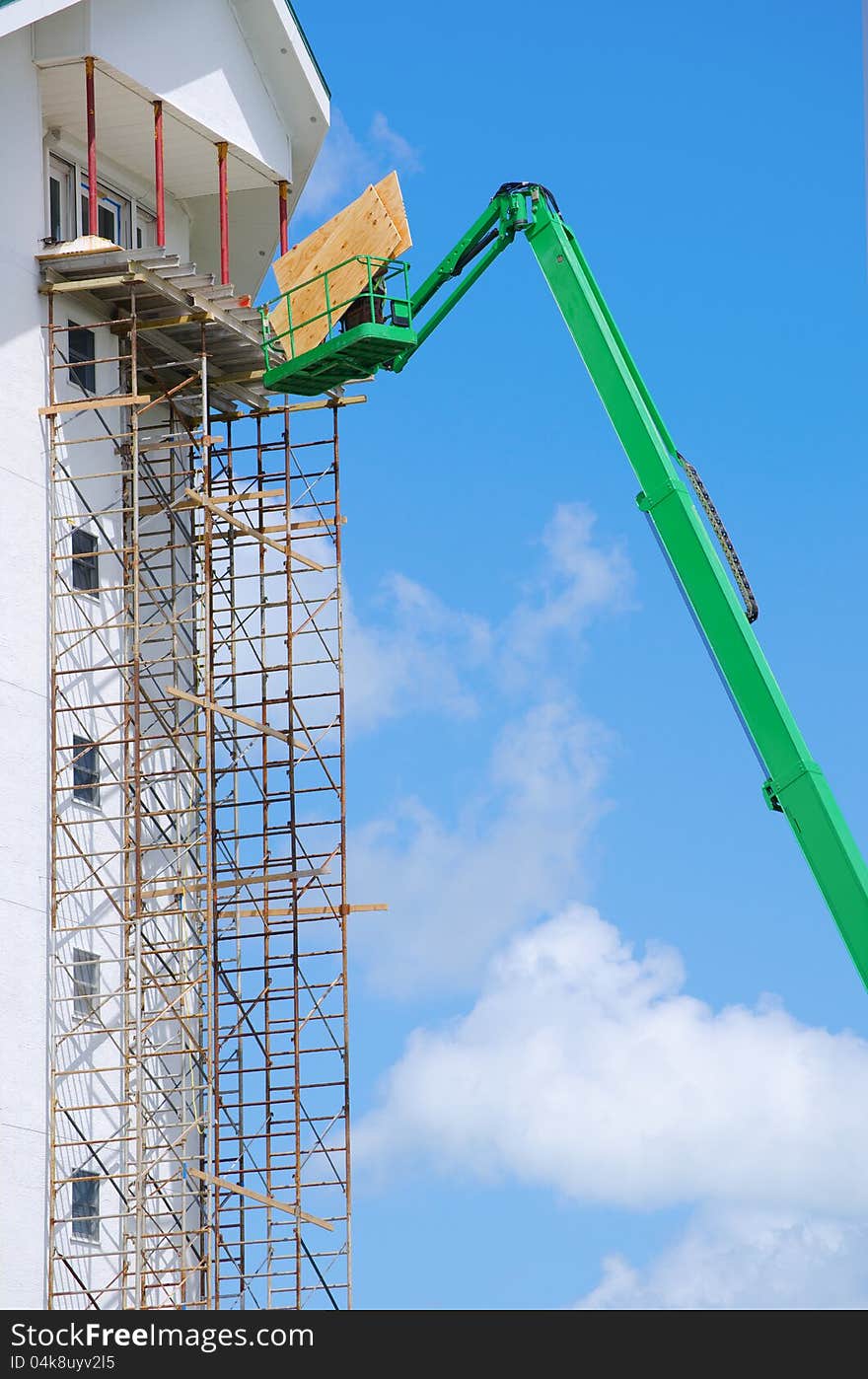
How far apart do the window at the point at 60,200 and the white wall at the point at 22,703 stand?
0.97 meters

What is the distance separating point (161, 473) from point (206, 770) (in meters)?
8.00

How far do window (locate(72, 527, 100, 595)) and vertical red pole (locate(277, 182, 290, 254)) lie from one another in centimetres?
938

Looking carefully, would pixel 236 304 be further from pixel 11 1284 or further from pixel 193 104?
pixel 11 1284

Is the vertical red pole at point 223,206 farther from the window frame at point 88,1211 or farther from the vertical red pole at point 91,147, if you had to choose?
the window frame at point 88,1211

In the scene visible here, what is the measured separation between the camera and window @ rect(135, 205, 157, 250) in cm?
5253

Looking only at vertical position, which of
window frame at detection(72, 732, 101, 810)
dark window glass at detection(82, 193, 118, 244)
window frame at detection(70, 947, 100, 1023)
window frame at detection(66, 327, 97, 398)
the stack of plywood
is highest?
dark window glass at detection(82, 193, 118, 244)

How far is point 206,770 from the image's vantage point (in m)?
47.2

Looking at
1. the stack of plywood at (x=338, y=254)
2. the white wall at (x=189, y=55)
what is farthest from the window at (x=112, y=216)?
the stack of plywood at (x=338, y=254)

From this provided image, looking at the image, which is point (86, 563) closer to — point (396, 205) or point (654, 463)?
point (396, 205)

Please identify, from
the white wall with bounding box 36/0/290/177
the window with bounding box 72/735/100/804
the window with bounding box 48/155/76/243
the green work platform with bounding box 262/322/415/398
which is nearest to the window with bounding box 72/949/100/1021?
the window with bounding box 72/735/100/804

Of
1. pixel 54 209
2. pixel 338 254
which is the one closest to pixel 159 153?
pixel 54 209

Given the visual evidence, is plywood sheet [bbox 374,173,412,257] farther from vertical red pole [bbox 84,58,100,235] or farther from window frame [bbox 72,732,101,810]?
window frame [bbox 72,732,101,810]

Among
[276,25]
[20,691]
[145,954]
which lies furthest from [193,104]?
[145,954]

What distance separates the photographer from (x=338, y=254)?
45.9 meters
